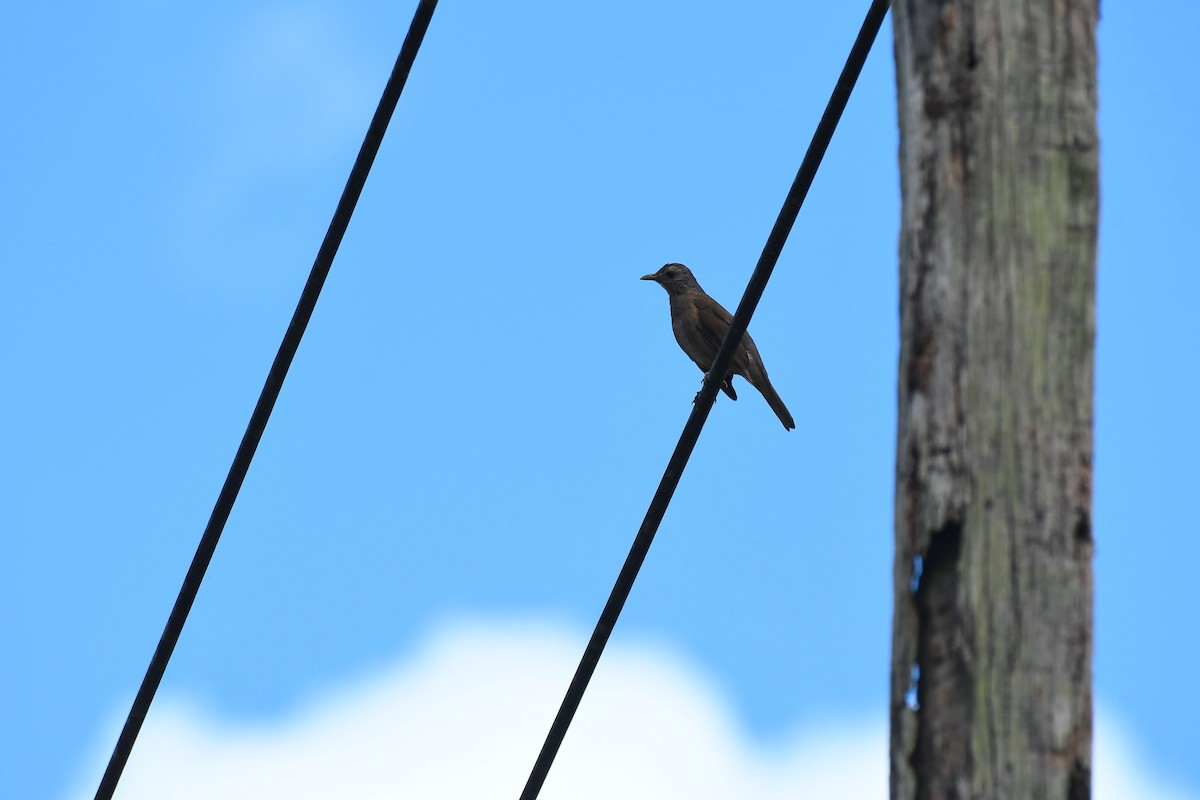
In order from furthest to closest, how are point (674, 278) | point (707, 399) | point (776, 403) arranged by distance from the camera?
point (674, 278), point (776, 403), point (707, 399)

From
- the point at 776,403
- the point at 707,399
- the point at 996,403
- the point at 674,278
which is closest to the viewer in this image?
the point at 996,403

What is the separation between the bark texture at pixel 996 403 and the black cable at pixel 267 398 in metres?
2.86

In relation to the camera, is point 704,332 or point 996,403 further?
point 704,332

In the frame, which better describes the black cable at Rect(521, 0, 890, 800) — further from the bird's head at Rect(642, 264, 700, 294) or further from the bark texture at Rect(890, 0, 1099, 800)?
the bird's head at Rect(642, 264, 700, 294)

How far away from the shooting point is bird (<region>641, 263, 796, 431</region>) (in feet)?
37.2

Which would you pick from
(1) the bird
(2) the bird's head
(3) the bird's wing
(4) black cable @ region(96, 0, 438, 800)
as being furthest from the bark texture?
(2) the bird's head

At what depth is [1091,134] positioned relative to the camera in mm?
3246

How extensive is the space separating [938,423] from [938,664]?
49cm

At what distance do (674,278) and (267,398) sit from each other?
23.6ft

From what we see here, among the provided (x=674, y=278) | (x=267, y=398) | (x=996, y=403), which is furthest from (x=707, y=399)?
(x=674, y=278)

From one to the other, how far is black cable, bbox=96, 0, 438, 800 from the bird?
541cm

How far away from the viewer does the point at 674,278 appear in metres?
12.5

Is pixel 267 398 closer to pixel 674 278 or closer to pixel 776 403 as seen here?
pixel 776 403

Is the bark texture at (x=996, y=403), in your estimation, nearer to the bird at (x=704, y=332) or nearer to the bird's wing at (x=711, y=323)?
the bird at (x=704, y=332)
